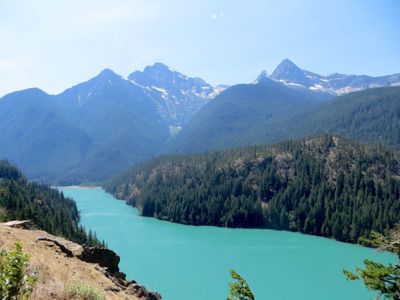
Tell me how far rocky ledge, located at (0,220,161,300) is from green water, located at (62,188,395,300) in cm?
4222

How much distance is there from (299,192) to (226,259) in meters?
72.7

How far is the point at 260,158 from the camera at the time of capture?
193500 mm

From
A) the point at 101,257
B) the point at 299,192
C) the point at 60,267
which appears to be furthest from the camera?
the point at 299,192

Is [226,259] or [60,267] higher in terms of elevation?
[60,267]

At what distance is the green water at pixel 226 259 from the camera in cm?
7644

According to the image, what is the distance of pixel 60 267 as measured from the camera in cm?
2416

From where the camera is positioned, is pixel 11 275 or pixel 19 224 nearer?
pixel 11 275

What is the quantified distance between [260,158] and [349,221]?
2553 inches

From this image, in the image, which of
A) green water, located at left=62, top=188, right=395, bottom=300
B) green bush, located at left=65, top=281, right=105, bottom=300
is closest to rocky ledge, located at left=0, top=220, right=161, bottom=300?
green bush, located at left=65, top=281, right=105, bottom=300

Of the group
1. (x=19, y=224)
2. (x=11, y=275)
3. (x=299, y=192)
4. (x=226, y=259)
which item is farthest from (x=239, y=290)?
(x=299, y=192)

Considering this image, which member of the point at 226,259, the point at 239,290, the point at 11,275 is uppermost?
the point at 11,275

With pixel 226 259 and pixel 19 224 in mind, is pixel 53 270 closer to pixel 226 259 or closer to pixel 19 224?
pixel 19 224

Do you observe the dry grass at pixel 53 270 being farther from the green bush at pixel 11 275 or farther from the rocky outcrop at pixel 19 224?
the green bush at pixel 11 275

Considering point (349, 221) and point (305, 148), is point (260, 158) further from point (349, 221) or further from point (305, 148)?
point (349, 221)
